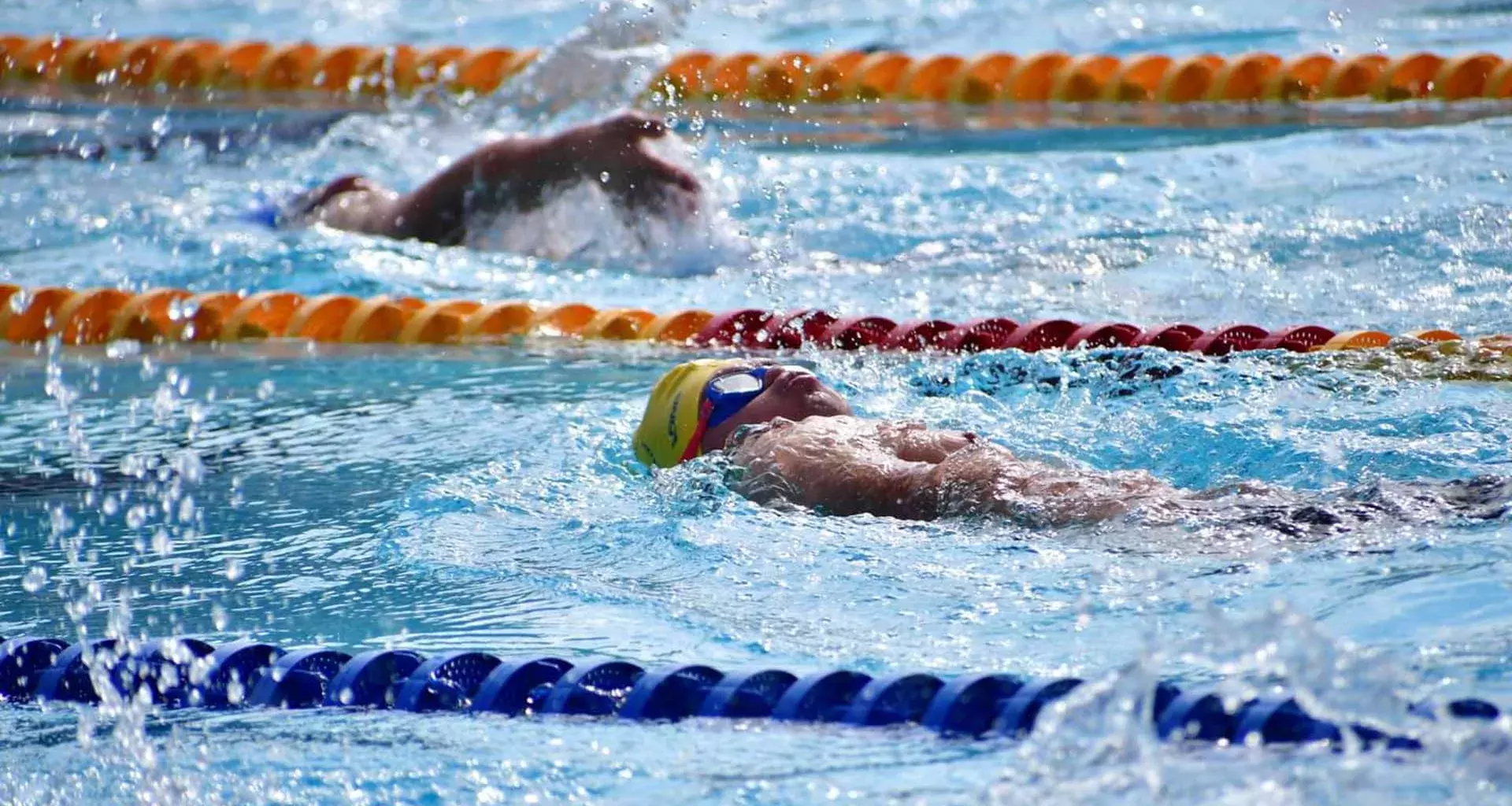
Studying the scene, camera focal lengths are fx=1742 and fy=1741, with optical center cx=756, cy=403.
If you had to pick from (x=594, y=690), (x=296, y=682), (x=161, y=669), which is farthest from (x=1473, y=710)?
(x=161, y=669)

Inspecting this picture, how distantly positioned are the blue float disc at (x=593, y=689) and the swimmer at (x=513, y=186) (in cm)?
286

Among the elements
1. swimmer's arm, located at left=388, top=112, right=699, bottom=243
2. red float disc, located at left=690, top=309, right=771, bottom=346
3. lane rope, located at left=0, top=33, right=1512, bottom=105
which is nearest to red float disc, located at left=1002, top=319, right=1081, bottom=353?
red float disc, located at left=690, top=309, right=771, bottom=346

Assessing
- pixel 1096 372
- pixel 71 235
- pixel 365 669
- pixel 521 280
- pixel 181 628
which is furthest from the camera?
pixel 71 235

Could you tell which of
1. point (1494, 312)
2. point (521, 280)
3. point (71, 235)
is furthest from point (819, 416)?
point (71, 235)

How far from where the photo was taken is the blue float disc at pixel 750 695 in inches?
81.7

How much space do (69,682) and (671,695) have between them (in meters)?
0.88

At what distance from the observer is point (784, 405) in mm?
3018

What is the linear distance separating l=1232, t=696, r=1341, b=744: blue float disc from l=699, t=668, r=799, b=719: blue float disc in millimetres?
539

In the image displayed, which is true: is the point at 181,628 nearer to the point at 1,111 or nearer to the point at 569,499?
the point at 569,499

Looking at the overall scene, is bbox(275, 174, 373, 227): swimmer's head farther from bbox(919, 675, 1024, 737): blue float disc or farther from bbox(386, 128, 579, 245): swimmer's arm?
bbox(919, 675, 1024, 737): blue float disc

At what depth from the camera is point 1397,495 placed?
7.84 ft

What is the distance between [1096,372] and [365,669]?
69.4 inches

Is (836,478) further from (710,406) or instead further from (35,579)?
(35,579)

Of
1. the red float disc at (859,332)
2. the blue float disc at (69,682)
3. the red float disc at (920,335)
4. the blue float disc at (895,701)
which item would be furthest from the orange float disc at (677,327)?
the blue float disc at (895,701)
